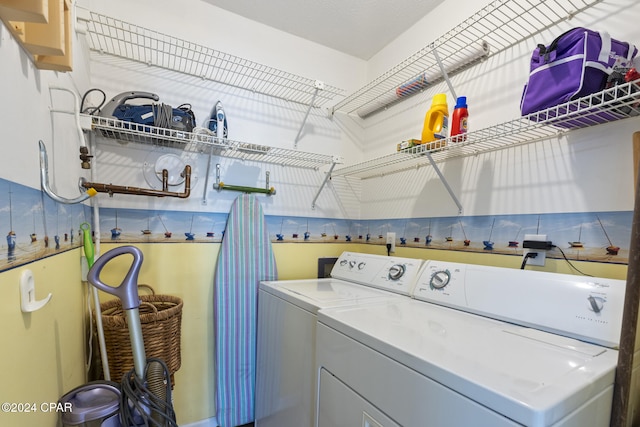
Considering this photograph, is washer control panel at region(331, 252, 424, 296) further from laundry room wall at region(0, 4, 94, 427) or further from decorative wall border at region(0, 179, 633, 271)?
laundry room wall at region(0, 4, 94, 427)

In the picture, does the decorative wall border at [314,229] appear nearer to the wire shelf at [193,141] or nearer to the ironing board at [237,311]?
the ironing board at [237,311]

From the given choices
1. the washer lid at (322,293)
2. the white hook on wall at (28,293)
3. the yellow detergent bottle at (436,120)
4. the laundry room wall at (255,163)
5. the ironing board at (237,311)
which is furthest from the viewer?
the ironing board at (237,311)

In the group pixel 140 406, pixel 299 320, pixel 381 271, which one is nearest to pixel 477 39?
pixel 381 271

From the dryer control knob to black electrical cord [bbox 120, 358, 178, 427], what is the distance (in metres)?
1.13

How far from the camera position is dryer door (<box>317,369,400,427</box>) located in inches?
33.6

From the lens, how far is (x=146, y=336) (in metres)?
1.33

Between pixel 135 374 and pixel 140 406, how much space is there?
15 cm

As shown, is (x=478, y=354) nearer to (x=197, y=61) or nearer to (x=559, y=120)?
(x=559, y=120)

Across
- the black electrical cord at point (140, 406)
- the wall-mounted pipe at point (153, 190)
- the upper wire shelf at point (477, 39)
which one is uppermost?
the upper wire shelf at point (477, 39)

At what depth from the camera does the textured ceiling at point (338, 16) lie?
5.88 feet

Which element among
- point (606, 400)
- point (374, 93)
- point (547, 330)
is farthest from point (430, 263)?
point (374, 93)

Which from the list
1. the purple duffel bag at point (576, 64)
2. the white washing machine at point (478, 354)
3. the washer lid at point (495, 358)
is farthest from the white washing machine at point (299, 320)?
the purple duffel bag at point (576, 64)

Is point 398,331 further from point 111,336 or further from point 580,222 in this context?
point 111,336

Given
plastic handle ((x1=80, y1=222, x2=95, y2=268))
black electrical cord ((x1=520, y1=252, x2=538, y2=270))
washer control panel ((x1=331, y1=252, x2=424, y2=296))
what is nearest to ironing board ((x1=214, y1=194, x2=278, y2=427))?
A: washer control panel ((x1=331, y1=252, x2=424, y2=296))
